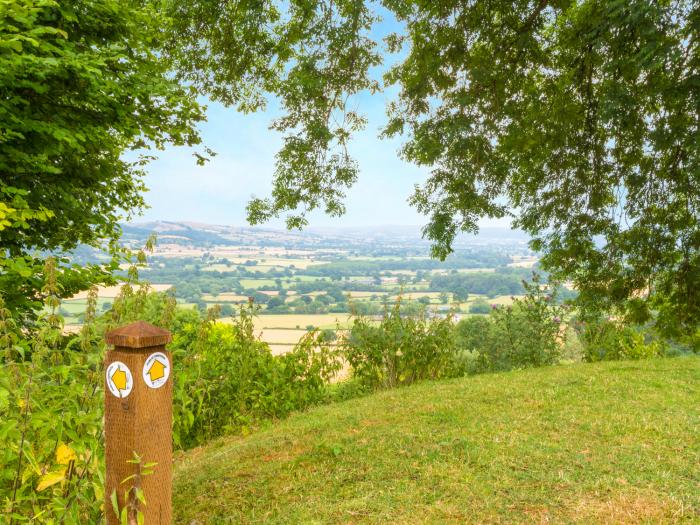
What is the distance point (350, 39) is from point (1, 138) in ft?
13.8

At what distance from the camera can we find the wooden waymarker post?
211 cm

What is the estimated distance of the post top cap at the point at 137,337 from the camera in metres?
2.09

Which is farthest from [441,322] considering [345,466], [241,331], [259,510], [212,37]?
[212,37]

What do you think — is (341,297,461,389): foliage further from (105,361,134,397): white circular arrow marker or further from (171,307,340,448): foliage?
(105,361,134,397): white circular arrow marker

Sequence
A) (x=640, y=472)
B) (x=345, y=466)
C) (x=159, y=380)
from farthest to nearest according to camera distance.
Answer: (x=345, y=466)
(x=640, y=472)
(x=159, y=380)

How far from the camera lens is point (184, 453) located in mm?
5730

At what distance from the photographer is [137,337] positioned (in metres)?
2.09

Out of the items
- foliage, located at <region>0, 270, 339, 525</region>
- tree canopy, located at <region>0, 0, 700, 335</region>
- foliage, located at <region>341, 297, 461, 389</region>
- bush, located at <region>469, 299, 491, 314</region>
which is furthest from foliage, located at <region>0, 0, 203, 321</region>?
bush, located at <region>469, 299, 491, 314</region>

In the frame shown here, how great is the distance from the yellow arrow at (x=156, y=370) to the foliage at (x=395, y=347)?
514 centimetres

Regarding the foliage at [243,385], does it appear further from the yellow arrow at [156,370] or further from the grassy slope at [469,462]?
the yellow arrow at [156,370]

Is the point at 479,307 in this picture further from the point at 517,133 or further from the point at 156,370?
the point at 156,370

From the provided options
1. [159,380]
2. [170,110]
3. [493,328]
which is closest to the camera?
[159,380]

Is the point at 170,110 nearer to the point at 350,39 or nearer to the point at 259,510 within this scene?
the point at 350,39

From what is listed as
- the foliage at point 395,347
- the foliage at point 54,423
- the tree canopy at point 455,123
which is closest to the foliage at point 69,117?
the tree canopy at point 455,123
